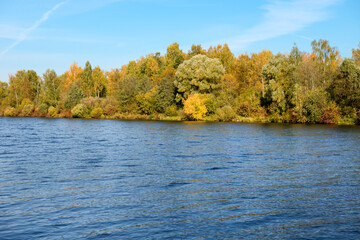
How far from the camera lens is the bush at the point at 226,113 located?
91250mm

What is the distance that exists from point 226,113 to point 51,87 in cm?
8463

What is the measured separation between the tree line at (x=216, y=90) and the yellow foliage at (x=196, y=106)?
273 millimetres

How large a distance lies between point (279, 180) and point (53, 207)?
1251cm

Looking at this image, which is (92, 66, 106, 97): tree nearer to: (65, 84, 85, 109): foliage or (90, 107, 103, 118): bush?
(65, 84, 85, 109): foliage

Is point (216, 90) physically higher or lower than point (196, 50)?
lower

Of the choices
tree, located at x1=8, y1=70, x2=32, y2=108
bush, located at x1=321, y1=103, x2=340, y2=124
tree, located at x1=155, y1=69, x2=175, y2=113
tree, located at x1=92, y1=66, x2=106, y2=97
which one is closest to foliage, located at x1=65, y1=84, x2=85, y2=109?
tree, located at x1=92, y1=66, x2=106, y2=97

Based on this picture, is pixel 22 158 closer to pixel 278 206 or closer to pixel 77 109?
pixel 278 206

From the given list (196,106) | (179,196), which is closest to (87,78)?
(196,106)

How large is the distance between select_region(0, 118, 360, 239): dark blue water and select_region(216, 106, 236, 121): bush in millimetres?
62654

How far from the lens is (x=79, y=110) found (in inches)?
4624

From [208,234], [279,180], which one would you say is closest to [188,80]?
[279,180]

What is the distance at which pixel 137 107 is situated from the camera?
376 feet

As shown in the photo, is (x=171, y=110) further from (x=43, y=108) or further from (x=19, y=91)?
(x=19, y=91)

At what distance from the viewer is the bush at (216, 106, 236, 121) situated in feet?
299
